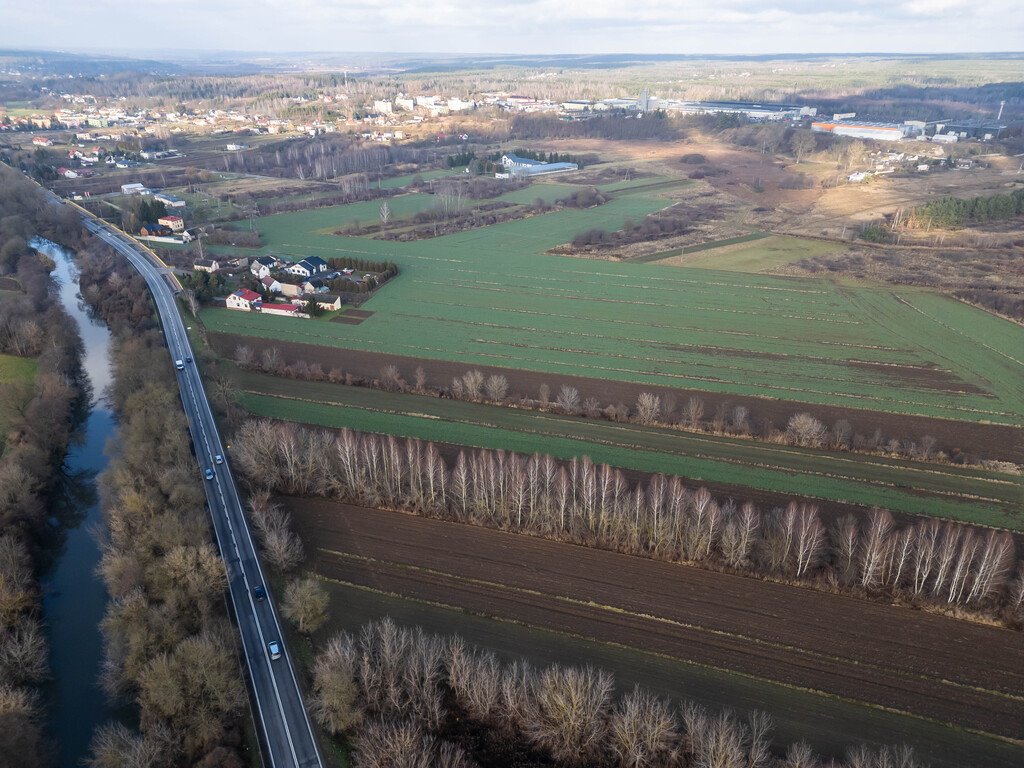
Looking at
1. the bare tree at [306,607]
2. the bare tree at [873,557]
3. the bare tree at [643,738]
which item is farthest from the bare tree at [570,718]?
the bare tree at [873,557]

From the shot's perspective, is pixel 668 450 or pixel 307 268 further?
pixel 307 268

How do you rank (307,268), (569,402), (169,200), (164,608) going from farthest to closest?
(169,200) < (307,268) < (569,402) < (164,608)

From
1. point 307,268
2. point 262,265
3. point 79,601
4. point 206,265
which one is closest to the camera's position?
point 79,601

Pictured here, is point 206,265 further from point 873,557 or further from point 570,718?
point 873,557

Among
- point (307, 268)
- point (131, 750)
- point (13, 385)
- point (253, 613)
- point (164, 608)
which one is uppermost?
point (307, 268)

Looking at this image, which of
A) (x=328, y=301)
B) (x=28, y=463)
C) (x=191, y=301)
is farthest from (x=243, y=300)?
(x=28, y=463)

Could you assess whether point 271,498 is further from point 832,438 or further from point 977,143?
point 977,143

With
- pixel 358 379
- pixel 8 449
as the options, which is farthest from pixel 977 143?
pixel 8 449

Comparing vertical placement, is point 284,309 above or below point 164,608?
above
